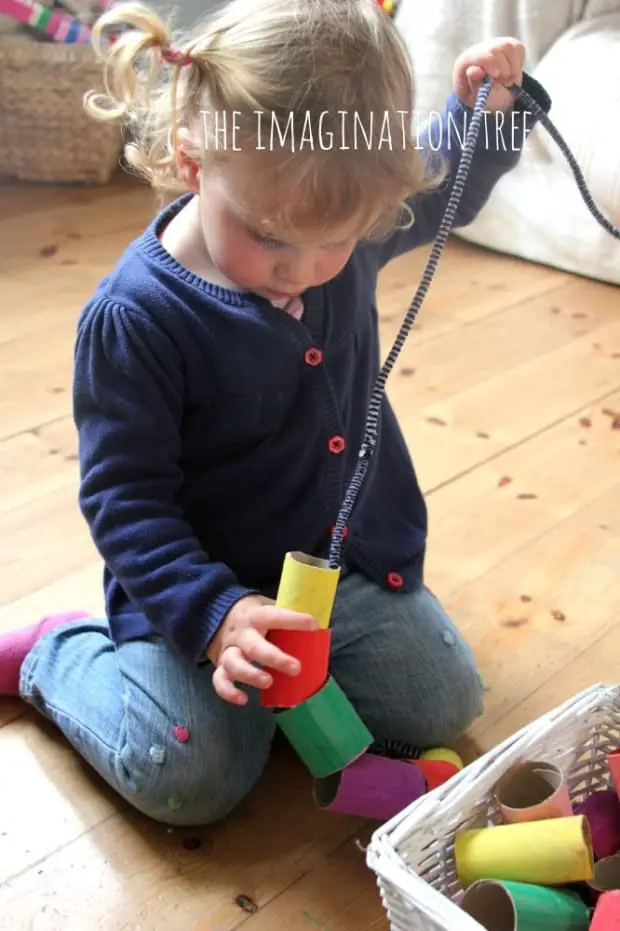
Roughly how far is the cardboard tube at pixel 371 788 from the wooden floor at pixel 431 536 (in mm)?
33

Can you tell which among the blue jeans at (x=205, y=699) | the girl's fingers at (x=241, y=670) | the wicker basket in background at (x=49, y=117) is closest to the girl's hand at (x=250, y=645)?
the girl's fingers at (x=241, y=670)

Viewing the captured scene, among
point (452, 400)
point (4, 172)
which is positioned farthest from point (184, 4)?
point (452, 400)

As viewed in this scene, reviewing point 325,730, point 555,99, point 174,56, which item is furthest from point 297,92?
point 555,99

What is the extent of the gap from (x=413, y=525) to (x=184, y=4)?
1.58 metres

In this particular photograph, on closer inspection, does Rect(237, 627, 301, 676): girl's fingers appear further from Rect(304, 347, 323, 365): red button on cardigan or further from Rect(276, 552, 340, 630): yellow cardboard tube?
Rect(304, 347, 323, 365): red button on cardigan

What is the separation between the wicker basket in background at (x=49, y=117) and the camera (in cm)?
200

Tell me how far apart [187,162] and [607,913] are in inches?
23.0

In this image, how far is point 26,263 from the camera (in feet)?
6.11

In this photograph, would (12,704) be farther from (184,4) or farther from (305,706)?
(184,4)

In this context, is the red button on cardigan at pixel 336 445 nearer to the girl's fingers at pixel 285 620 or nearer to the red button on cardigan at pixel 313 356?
the red button on cardigan at pixel 313 356

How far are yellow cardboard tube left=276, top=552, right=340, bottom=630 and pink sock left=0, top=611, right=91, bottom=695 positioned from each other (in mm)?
363

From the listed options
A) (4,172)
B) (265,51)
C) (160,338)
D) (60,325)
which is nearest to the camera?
(265,51)

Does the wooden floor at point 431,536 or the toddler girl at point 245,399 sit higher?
the toddler girl at point 245,399

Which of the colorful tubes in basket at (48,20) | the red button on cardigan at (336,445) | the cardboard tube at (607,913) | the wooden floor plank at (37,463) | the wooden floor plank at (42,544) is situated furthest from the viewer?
the colorful tubes in basket at (48,20)
